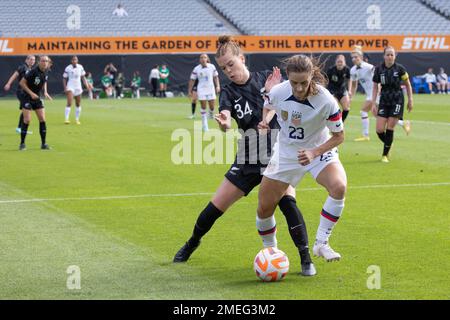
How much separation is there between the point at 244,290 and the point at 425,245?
2676mm

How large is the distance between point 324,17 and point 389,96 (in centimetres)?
3847

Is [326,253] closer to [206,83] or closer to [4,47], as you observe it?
[206,83]

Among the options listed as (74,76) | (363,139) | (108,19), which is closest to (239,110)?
(363,139)

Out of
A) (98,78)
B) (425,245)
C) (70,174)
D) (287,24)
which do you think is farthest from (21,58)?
(425,245)

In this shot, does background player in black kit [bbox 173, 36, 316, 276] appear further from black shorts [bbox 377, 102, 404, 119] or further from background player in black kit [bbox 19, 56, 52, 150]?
background player in black kit [bbox 19, 56, 52, 150]

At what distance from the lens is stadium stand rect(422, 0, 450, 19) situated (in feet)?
187

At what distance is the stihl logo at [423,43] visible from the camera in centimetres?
5191

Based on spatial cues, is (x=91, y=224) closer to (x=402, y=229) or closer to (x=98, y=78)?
(x=402, y=229)

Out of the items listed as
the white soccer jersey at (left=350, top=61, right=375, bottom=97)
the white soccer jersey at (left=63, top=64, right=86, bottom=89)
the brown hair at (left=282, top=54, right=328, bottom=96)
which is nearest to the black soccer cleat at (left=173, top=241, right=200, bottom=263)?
the brown hair at (left=282, top=54, right=328, bottom=96)

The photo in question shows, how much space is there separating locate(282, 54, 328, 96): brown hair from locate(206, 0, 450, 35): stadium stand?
44.8 metres

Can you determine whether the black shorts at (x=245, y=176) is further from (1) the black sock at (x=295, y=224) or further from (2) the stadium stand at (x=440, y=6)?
(2) the stadium stand at (x=440, y=6)

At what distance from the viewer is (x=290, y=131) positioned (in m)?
7.81

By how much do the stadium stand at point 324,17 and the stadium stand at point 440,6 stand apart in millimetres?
413
